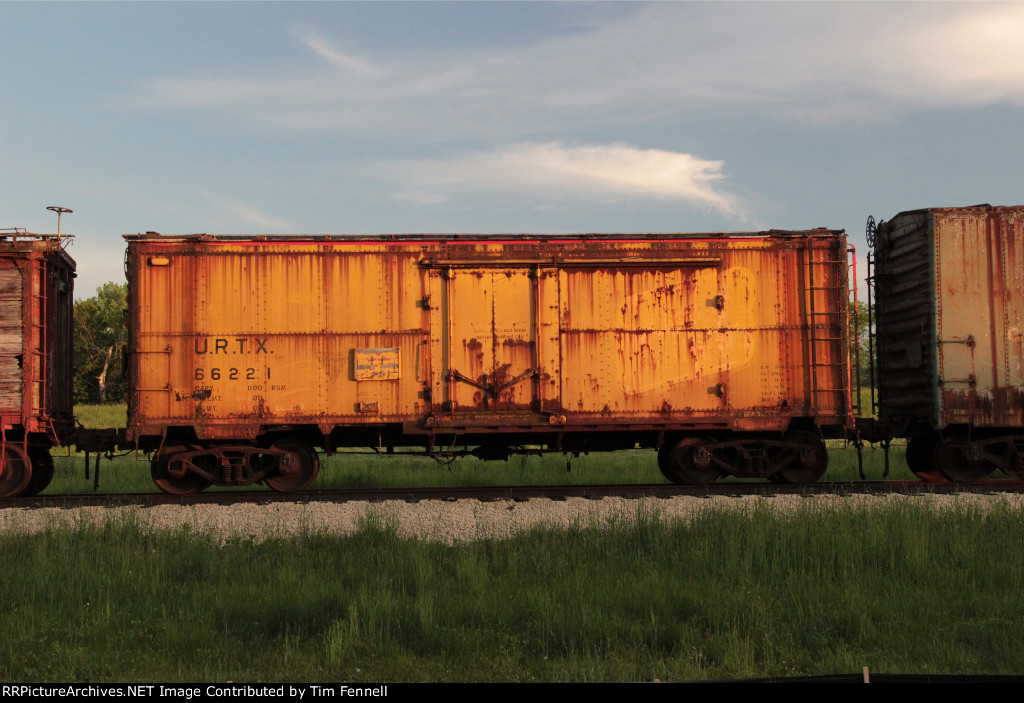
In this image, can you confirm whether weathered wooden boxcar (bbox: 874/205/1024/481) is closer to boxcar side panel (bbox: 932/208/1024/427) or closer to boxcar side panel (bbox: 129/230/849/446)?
boxcar side panel (bbox: 932/208/1024/427)

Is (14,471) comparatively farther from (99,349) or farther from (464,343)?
(99,349)

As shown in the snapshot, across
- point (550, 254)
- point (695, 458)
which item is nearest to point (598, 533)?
point (695, 458)

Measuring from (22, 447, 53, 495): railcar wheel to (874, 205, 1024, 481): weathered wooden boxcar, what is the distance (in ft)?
46.8

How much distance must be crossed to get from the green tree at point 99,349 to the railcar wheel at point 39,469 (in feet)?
169

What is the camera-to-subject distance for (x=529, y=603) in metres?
5.95

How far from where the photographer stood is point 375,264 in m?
11.7

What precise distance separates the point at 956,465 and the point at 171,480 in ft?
42.3

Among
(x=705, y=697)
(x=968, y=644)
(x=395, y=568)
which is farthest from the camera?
(x=395, y=568)

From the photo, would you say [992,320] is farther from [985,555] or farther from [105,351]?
[105,351]

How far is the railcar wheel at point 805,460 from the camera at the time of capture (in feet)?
39.4

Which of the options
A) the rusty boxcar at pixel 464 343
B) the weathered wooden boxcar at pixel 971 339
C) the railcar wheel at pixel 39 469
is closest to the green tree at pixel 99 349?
the railcar wheel at pixel 39 469

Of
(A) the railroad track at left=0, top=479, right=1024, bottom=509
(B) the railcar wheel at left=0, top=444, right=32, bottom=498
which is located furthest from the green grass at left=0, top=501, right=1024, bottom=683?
(B) the railcar wheel at left=0, top=444, right=32, bottom=498

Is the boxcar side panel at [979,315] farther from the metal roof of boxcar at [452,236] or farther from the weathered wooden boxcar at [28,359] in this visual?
the weathered wooden boxcar at [28,359]

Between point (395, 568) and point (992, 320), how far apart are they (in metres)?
10.4
